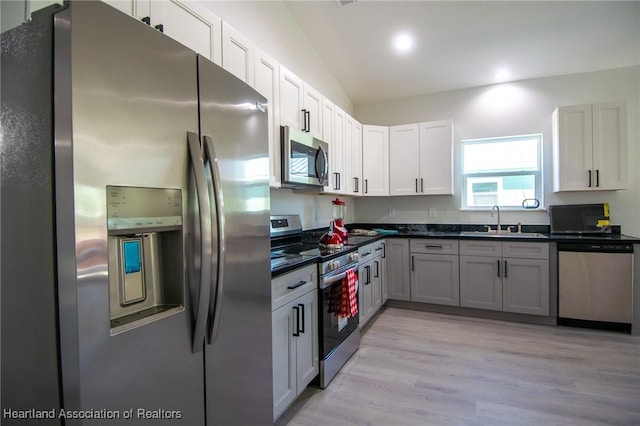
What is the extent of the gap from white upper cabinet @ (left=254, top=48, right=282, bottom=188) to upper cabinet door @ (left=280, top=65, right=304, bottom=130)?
0.06m

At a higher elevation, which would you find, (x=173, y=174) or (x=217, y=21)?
(x=217, y=21)

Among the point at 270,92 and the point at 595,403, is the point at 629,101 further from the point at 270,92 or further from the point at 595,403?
the point at 270,92

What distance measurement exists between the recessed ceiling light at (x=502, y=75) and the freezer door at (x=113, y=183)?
393 cm

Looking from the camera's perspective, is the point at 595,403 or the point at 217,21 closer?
the point at 217,21

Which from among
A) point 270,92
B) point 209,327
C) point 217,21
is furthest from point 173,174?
point 270,92

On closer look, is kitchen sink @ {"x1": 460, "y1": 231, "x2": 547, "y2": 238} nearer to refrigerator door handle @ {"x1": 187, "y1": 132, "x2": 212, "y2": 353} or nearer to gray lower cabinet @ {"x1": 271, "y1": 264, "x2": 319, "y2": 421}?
gray lower cabinet @ {"x1": 271, "y1": 264, "x2": 319, "y2": 421}

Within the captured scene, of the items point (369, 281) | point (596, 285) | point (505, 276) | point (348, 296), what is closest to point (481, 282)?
point (505, 276)

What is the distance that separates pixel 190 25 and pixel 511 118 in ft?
12.7

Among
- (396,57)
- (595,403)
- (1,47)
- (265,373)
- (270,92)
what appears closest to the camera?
(1,47)

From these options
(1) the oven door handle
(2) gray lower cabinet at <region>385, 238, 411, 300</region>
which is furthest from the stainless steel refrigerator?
(2) gray lower cabinet at <region>385, 238, 411, 300</region>

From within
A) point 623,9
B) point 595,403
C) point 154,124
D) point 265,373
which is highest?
point 623,9

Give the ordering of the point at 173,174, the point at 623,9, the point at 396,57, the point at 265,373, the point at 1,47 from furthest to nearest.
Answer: the point at 396,57 < the point at 623,9 < the point at 265,373 < the point at 173,174 < the point at 1,47

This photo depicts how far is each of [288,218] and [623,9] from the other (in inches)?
138

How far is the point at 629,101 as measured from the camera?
3.63 m
